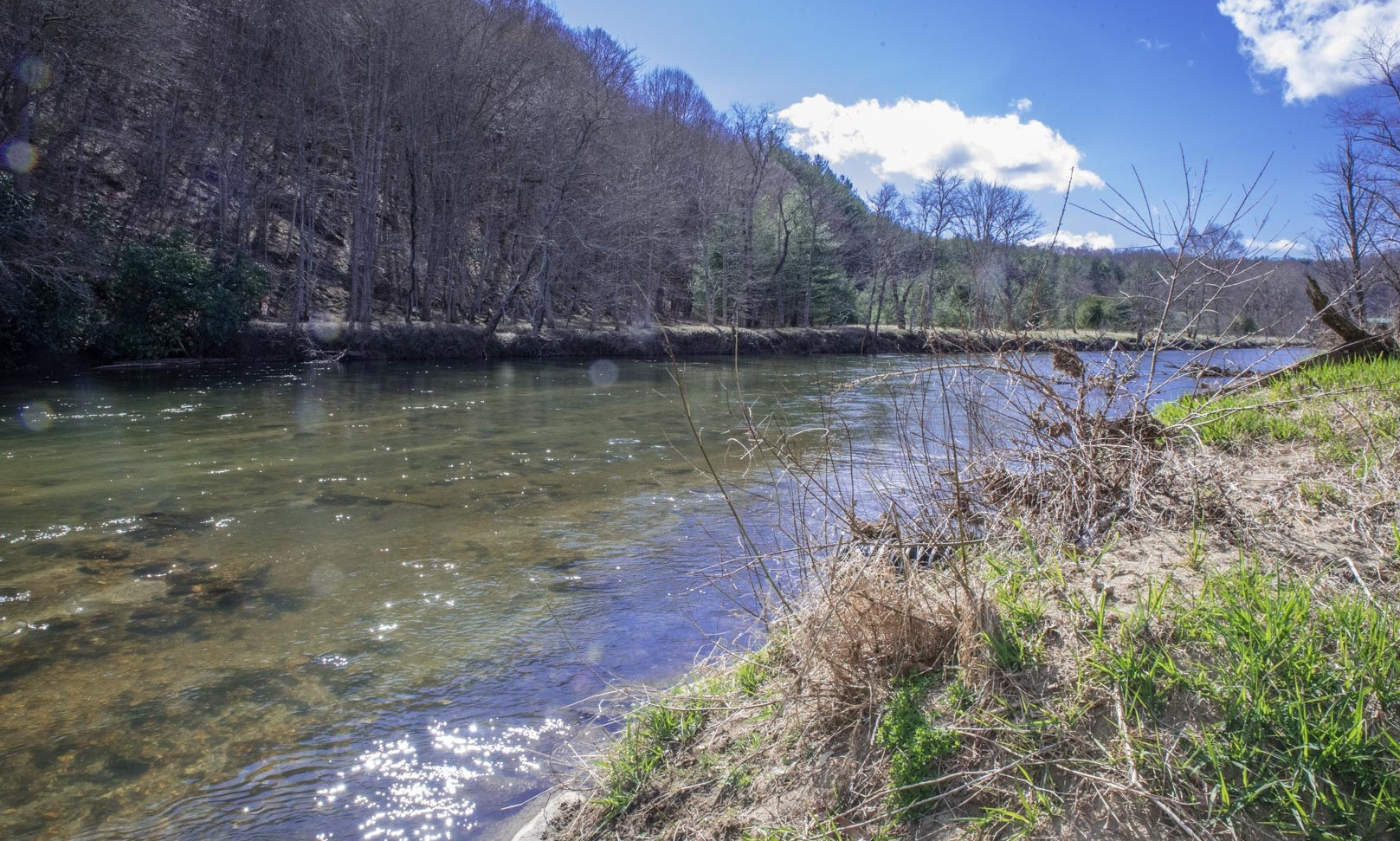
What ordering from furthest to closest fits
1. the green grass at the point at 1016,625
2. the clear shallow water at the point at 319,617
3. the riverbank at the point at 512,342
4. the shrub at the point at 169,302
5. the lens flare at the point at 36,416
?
the riverbank at the point at 512,342, the shrub at the point at 169,302, the lens flare at the point at 36,416, the clear shallow water at the point at 319,617, the green grass at the point at 1016,625

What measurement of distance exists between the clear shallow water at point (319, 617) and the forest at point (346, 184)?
4.71m

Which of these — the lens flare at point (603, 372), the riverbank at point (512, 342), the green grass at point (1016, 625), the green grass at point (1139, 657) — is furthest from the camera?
the riverbank at point (512, 342)

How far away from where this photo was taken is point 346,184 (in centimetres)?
3634

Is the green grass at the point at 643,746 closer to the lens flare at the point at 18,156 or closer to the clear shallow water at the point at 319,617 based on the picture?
the clear shallow water at the point at 319,617

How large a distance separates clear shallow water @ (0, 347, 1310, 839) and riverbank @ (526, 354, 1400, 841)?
1008 millimetres

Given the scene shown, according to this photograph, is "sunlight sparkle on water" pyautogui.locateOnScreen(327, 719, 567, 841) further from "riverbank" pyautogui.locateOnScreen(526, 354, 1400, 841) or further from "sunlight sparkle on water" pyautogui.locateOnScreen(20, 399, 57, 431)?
"sunlight sparkle on water" pyautogui.locateOnScreen(20, 399, 57, 431)

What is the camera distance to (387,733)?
3.85 meters

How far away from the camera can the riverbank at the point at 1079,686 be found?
2.07m

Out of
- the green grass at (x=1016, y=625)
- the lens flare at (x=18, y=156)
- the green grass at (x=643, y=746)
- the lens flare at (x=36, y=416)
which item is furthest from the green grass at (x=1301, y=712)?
the lens flare at (x=18, y=156)

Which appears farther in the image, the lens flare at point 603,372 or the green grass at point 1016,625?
the lens flare at point 603,372

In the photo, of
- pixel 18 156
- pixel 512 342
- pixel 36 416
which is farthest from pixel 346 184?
pixel 36 416

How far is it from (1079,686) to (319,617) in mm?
4735

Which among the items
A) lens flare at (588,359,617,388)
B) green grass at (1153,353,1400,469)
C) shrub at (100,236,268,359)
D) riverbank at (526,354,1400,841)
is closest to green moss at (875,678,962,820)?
riverbank at (526,354,1400,841)

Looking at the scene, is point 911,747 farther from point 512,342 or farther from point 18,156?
point 512,342
